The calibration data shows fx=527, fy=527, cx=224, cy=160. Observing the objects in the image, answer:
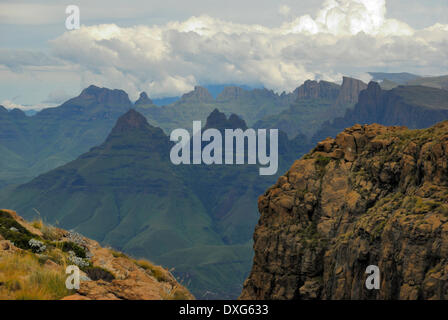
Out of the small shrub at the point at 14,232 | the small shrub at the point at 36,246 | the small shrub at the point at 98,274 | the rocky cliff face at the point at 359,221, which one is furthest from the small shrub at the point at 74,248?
the rocky cliff face at the point at 359,221

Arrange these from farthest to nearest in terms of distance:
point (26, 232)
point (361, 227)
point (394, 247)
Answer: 1. point (361, 227)
2. point (394, 247)
3. point (26, 232)

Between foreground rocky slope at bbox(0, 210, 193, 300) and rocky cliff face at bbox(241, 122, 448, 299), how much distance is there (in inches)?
498

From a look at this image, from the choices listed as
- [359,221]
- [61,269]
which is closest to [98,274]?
[61,269]

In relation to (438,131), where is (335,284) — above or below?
below

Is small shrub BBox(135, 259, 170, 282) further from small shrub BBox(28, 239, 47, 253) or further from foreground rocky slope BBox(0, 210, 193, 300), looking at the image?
small shrub BBox(28, 239, 47, 253)

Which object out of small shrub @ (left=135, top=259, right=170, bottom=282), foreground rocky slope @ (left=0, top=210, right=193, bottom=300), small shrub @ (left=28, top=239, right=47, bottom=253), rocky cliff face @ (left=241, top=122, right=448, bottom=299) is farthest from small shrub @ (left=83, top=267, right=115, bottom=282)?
rocky cliff face @ (left=241, top=122, right=448, bottom=299)

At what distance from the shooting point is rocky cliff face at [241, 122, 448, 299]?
3269cm

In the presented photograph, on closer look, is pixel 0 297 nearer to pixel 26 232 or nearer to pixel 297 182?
Result: pixel 26 232

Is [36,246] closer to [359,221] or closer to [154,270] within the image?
[154,270]

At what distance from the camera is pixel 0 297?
17.8m

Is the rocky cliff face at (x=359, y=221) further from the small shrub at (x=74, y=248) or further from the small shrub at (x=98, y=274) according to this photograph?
the small shrub at (x=74, y=248)

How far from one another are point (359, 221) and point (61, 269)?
22909 mm
